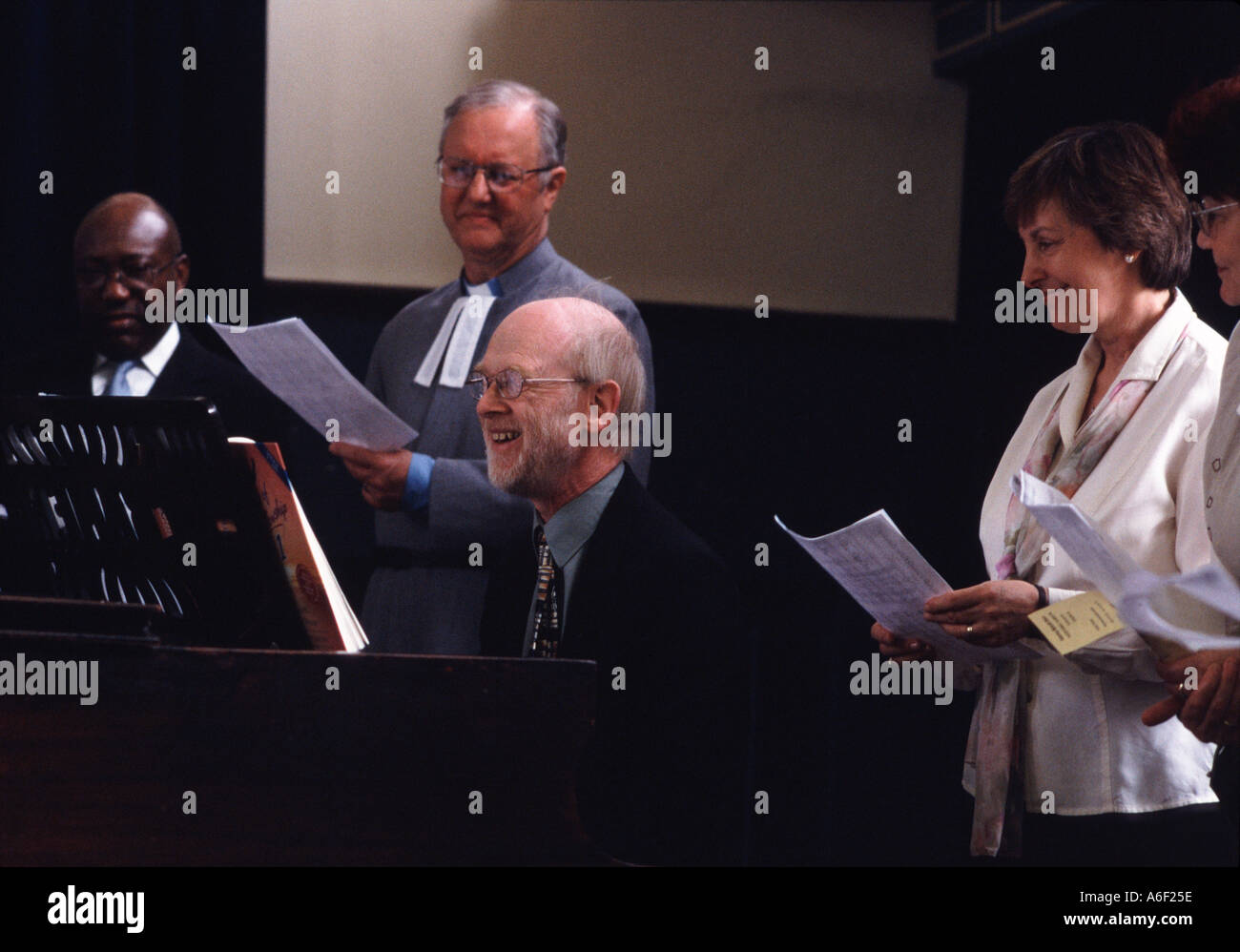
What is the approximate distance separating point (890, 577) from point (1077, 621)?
314 mm

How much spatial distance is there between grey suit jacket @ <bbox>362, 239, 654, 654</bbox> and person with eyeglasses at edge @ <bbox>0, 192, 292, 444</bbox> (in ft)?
1.28

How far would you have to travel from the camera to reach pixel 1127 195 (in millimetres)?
2111

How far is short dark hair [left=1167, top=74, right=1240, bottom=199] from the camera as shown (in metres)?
1.83

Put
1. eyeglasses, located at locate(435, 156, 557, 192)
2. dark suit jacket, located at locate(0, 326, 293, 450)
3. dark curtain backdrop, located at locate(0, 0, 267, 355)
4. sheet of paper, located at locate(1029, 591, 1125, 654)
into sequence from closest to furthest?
sheet of paper, located at locate(1029, 591, 1125, 654) < eyeglasses, located at locate(435, 156, 557, 192) < dark suit jacket, located at locate(0, 326, 293, 450) < dark curtain backdrop, located at locate(0, 0, 267, 355)

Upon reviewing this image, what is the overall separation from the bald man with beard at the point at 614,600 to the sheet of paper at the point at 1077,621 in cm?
41

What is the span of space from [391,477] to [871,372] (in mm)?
2122

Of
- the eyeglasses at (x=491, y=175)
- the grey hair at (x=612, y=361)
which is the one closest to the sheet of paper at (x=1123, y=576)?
the grey hair at (x=612, y=361)

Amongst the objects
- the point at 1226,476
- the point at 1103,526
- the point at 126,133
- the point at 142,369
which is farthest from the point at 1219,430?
the point at 126,133

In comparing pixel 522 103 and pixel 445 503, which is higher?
pixel 522 103

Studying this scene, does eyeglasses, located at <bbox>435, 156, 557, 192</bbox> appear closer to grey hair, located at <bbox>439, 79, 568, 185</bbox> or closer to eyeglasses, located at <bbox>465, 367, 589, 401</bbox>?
grey hair, located at <bbox>439, 79, 568, 185</bbox>

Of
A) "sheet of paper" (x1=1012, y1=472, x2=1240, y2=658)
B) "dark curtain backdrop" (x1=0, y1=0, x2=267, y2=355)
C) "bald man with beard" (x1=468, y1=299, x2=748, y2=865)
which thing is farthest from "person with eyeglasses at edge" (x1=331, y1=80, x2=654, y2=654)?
"sheet of paper" (x1=1012, y1=472, x2=1240, y2=658)

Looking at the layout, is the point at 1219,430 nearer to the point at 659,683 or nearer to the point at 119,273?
the point at 659,683

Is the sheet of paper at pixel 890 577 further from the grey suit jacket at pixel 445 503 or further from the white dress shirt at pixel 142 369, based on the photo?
the white dress shirt at pixel 142 369
